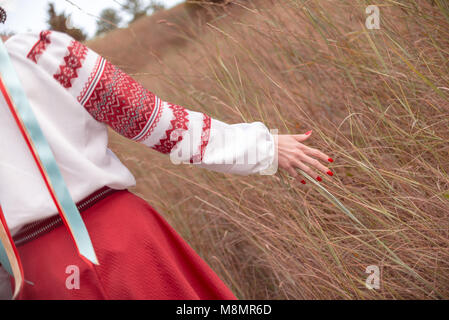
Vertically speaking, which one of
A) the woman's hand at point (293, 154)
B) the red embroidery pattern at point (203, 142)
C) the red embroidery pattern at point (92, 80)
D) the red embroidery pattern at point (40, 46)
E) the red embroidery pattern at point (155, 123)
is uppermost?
the red embroidery pattern at point (40, 46)

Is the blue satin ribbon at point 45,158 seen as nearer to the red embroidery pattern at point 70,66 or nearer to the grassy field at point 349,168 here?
the red embroidery pattern at point 70,66

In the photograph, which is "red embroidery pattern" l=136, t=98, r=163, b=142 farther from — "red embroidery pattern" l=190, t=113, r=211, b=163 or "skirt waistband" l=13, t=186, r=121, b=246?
"skirt waistband" l=13, t=186, r=121, b=246

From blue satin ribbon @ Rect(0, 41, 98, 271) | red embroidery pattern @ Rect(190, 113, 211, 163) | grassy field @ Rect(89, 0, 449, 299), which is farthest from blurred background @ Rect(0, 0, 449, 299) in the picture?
red embroidery pattern @ Rect(190, 113, 211, 163)

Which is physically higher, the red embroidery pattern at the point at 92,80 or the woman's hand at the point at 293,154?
the red embroidery pattern at the point at 92,80

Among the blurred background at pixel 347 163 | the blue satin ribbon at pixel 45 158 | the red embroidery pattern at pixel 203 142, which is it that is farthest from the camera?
the blurred background at pixel 347 163

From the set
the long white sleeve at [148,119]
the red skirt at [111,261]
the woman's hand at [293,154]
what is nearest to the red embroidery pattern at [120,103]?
the long white sleeve at [148,119]

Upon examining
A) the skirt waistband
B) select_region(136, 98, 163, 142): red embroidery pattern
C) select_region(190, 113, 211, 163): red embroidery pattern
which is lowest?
the skirt waistband

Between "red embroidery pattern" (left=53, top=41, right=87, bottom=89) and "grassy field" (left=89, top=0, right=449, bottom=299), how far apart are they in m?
0.44

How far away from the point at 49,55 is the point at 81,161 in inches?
7.2

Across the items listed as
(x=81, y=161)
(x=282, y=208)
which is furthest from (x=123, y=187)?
(x=282, y=208)

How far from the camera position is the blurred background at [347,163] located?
83 centimetres

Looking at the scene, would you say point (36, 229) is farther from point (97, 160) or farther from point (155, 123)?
point (155, 123)

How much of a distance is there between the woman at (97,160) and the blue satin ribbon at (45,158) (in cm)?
3

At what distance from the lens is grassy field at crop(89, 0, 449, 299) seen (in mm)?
836
